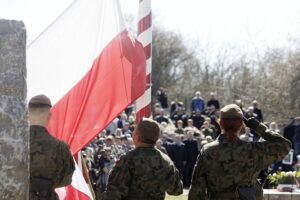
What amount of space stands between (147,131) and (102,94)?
1671 millimetres

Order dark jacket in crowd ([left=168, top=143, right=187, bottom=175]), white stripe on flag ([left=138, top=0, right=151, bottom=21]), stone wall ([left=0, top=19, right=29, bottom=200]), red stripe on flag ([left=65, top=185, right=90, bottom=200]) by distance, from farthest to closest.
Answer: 1. dark jacket in crowd ([left=168, top=143, right=187, bottom=175])
2. white stripe on flag ([left=138, top=0, right=151, bottom=21])
3. red stripe on flag ([left=65, top=185, right=90, bottom=200])
4. stone wall ([left=0, top=19, right=29, bottom=200])

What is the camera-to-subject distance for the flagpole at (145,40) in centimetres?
800

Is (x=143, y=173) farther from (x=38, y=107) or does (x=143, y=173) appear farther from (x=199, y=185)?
(x=38, y=107)

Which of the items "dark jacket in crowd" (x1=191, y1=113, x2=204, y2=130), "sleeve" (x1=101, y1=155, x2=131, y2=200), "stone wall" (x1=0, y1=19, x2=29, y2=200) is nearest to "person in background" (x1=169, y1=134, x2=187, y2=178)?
"dark jacket in crowd" (x1=191, y1=113, x2=204, y2=130)

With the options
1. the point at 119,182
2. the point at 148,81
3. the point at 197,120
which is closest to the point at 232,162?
the point at 119,182

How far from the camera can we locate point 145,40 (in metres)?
8.14

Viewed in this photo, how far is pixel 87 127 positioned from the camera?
773 centimetres

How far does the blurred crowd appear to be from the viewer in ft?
54.4

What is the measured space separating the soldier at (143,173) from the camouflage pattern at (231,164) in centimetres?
27

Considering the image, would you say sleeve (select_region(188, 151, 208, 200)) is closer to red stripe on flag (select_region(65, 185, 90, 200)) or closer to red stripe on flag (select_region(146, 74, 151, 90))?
red stripe on flag (select_region(65, 185, 90, 200))

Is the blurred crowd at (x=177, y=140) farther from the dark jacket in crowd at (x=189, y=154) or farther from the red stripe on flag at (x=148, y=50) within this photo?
the red stripe on flag at (x=148, y=50)

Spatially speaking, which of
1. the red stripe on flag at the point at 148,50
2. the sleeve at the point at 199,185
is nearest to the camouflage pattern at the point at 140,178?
the sleeve at the point at 199,185

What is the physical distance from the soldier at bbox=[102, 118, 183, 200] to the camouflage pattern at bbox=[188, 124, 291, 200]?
0.87 feet

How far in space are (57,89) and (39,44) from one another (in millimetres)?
549
